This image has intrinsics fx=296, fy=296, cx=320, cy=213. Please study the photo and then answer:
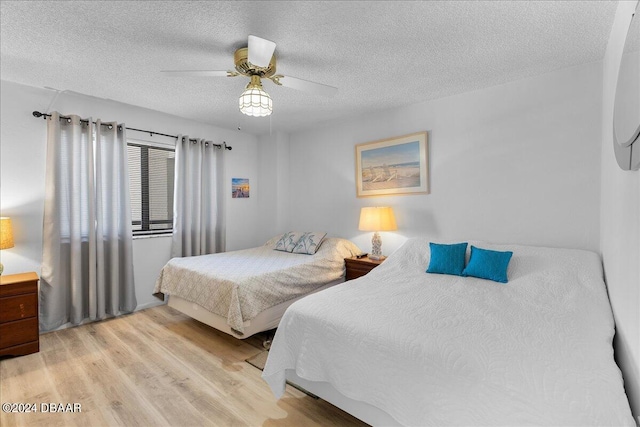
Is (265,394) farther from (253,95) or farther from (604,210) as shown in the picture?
(604,210)

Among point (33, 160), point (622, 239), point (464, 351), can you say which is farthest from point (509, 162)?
point (33, 160)

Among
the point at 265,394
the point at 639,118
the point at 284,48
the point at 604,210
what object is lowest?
the point at 265,394

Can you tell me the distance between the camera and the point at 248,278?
253 centimetres

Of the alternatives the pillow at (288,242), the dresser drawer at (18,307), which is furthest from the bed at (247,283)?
the dresser drawer at (18,307)

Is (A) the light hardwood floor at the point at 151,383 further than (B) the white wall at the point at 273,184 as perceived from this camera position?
No

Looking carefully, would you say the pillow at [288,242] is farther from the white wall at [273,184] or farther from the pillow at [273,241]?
the white wall at [273,184]

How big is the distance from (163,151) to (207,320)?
7.49 ft

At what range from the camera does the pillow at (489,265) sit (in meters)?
2.25

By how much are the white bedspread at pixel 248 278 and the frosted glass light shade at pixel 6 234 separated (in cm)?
123

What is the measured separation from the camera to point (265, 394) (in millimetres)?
1946

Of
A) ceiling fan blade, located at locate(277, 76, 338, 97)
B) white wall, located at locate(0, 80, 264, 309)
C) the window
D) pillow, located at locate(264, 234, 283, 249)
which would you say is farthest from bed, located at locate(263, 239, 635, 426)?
the window

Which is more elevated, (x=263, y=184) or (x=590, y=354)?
(x=263, y=184)

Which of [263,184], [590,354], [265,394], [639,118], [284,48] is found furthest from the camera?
[263,184]

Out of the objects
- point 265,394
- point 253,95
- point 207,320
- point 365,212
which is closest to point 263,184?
point 365,212
